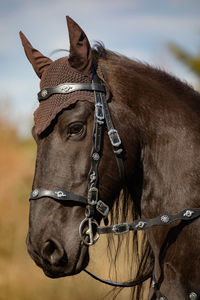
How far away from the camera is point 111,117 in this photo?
2496mm

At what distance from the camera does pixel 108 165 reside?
8.13ft

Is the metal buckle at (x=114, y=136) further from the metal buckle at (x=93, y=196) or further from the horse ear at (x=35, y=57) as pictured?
the horse ear at (x=35, y=57)

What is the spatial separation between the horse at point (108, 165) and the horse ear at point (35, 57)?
0.18 m

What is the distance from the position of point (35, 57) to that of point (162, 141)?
112 centimetres

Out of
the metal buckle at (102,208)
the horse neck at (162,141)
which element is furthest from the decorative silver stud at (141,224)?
the metal buckle at (102,208)

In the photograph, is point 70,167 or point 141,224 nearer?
point 70,167

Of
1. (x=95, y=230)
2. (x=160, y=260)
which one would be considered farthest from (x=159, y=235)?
(x=95, y=230)

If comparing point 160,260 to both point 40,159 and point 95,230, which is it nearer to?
point 95,230

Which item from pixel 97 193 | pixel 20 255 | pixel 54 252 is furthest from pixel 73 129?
pixel 20 255

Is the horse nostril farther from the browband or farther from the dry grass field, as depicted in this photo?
the dry grass field

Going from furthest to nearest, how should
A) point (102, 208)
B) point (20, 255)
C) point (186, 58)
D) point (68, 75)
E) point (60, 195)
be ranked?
point (186, 58) < point (20, 255) < point (68, 75) < point (102, 208) < point (60, 195)

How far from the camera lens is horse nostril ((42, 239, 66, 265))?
236cm

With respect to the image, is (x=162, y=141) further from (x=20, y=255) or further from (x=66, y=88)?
(x=20, y=255)

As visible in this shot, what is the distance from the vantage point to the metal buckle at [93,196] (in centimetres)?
241
